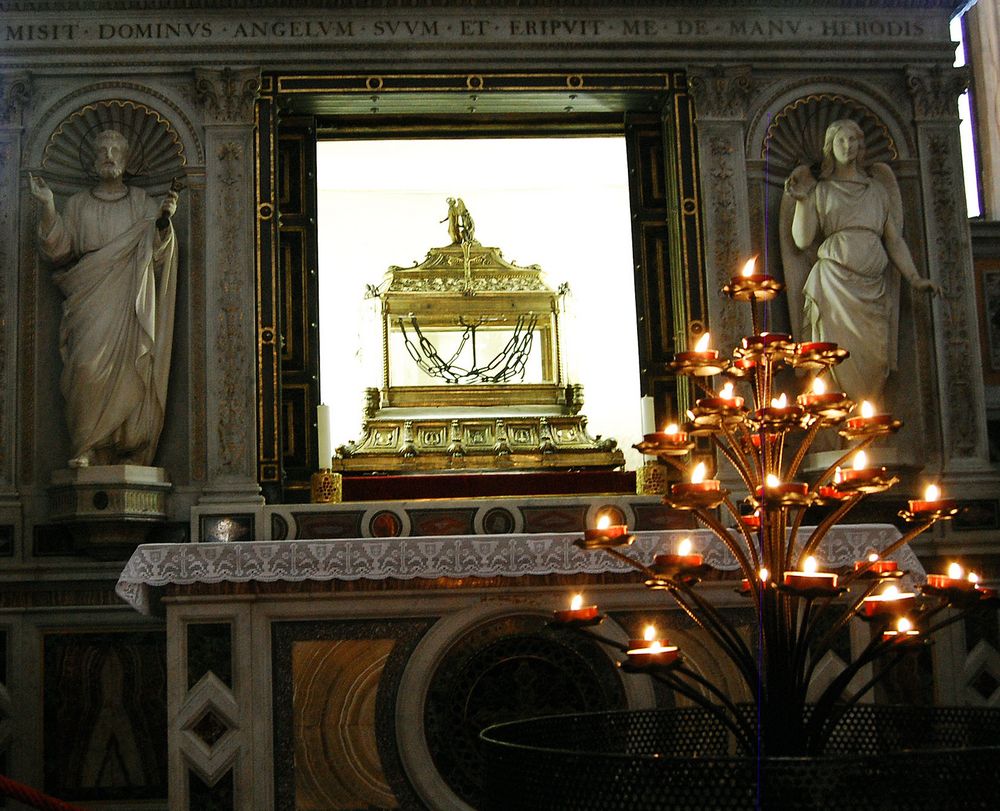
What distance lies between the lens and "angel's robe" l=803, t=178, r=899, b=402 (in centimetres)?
774

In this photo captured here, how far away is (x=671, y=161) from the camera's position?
823 cm

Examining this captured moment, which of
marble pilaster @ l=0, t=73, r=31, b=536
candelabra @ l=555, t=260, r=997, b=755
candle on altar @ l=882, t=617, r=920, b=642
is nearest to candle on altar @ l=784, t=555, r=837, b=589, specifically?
candelabra @ l=555, t=260, r=997, b=755

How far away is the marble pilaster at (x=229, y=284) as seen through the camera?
7.55m

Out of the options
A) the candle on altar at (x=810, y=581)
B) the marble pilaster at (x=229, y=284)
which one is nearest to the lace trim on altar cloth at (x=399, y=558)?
the marble pilaster at (x=229, y=284)

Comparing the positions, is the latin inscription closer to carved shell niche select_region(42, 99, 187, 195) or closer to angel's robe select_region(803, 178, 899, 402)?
carved shell niche select_region(42, 99, 187, 195)

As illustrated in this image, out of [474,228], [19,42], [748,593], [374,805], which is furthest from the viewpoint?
[474,228]

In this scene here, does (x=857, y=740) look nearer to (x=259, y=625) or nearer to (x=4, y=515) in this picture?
(x=259, y=625)

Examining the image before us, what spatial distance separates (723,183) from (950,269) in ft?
4.82

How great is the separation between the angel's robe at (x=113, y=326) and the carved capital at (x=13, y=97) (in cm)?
67

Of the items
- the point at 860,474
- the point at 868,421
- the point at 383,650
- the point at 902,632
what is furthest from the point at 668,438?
the point at 383,650

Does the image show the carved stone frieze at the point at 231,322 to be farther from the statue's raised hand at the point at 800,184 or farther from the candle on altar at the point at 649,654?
the candle on altar at the point at 649,654

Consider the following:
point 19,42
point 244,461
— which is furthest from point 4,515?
point 19,42

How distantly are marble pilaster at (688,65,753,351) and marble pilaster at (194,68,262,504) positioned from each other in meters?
2.71

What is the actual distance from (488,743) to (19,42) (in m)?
6.67
